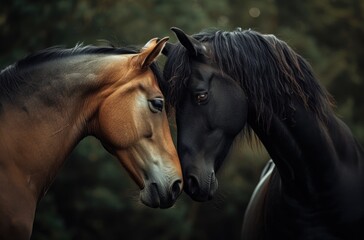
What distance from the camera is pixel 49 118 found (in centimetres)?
452

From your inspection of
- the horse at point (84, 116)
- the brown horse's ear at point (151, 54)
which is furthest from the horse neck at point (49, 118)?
the brown horse's ear at point (151, 54)

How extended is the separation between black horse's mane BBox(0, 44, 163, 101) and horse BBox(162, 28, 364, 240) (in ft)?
1.02

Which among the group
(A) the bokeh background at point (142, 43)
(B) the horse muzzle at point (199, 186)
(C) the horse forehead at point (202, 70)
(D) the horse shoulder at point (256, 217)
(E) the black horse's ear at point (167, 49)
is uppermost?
(E) the black horse's ear at point (167, 49)

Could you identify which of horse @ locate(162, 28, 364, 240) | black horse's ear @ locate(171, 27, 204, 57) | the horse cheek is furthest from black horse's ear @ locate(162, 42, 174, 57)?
the horse cheek

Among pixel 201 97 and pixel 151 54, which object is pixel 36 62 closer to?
pixel 151 54

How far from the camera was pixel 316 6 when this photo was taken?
20.1 m

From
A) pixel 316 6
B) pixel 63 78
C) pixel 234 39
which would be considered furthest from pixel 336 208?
pixel 316 6

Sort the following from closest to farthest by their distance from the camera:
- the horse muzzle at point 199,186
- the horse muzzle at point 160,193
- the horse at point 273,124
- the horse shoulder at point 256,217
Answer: the horse muzzle at point 160,193 < the horse muzzle at point 199,186 < the horse at point 273,124 < the horse shoulder at point 256,217

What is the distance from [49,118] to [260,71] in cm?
148

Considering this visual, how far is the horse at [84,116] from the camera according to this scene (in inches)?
174

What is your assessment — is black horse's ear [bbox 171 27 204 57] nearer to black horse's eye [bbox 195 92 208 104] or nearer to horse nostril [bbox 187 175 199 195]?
black horse's eye [bbox 195 92 208 104]

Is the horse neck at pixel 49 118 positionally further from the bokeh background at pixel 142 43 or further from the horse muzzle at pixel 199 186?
the bokeh background at pixel 142 43

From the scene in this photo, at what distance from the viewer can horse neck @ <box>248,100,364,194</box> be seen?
5.12 m

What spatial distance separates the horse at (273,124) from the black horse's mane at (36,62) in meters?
0.31
